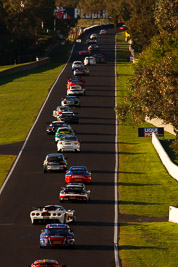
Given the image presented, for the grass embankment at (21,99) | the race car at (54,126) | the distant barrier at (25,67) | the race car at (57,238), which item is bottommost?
the grass embankment at (21,99)

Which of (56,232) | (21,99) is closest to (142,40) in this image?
(21,99)

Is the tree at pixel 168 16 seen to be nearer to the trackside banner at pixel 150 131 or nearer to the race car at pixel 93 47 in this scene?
the trackside banner at pixel 150 131

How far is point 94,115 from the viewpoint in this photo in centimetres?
8875

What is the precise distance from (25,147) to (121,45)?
99004mm

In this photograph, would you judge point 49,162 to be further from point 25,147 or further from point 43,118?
point 43,118

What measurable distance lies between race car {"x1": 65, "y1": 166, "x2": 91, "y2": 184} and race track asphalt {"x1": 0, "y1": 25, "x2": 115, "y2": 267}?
2.98 ft

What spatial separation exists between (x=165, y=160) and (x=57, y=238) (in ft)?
95.7

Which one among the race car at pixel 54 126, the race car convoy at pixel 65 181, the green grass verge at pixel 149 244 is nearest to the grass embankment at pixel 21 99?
the race car at pixel 54 126

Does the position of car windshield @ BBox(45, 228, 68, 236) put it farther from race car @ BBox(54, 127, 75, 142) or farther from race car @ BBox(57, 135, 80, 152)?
race car @ BBox(54, 127, 75, 142)

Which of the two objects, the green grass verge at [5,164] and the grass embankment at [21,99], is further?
the grass embankment at [21,99]

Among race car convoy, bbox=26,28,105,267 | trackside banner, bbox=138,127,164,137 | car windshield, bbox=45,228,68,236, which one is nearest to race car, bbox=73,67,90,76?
race car convoy, bbox=26,28,105,267

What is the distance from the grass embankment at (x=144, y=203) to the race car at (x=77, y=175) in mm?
2640

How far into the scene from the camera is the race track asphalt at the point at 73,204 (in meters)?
35.7

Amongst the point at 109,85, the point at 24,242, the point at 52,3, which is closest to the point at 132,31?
the point at 109,85
